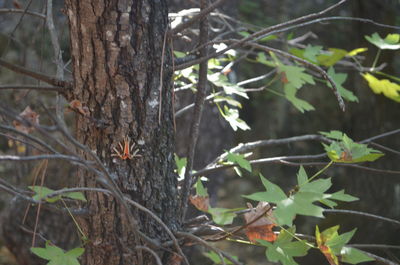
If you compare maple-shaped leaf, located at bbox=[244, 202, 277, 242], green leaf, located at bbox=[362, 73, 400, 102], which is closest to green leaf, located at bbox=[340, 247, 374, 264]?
maple-shaped leaf, located at bbox=[244, 202, 277, 242]

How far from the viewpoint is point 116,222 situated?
4.18 ft

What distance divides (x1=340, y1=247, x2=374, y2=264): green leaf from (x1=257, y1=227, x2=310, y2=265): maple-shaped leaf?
3.5 inches

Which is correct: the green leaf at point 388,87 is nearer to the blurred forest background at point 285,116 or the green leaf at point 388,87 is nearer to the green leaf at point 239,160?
the blurred forest background at point 285,116

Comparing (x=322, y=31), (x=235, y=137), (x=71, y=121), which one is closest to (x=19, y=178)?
(x=71, y=121)

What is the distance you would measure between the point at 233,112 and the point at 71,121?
2.58m

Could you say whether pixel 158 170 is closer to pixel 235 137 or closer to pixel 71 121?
pixel 71 121

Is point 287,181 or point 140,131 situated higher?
point 140,131

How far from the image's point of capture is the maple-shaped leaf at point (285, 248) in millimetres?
1183

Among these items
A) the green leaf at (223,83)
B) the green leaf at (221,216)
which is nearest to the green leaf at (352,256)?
the green leaf at (221,216)

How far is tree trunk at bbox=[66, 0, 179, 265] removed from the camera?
4.04 feet

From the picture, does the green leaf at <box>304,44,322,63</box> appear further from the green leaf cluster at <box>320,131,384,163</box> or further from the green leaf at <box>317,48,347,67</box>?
the green leaf cluster at <box>320,131,384,163</box>

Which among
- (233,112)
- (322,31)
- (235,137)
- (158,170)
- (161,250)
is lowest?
(235,137)

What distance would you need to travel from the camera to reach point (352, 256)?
3.93ft

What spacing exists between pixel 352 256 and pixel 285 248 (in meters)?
0.16
